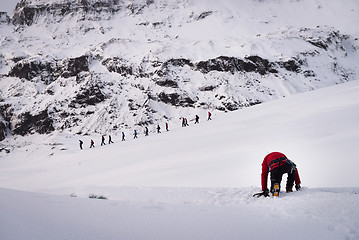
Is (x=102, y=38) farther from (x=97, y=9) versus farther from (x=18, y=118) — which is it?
(x=18, y=118)

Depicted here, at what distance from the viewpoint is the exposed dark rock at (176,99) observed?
67688 millimetres

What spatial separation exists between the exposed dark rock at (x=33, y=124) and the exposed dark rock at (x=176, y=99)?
33.5 meters

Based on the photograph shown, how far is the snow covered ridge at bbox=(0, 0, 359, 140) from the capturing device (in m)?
66.4

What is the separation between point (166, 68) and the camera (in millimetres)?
74250

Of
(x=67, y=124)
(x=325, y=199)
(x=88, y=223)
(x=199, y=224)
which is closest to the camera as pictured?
(x=88, y=223)

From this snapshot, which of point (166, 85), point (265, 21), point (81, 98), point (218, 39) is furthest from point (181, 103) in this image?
point (265, 21)

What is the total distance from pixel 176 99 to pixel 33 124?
1706 inches

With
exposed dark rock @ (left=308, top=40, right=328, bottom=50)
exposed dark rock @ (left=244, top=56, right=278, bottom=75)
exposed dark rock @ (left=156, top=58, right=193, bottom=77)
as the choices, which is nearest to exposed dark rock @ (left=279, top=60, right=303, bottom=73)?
exposed dark rock @ (left=244, top=56, right=278, bottom=75)

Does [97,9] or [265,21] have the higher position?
[97,9]

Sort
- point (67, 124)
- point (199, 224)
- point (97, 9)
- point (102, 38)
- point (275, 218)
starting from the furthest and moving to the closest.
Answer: point (97, 9) → point (102, 38) → point (67, 124) → point (275, 218) → point (199, 224)

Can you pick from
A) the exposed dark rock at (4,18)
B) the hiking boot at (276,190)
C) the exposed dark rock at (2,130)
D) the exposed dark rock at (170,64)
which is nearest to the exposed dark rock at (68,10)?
the exposed dark rock at (4,18)

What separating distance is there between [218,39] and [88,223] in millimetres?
94215

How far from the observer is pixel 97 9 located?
127875mm

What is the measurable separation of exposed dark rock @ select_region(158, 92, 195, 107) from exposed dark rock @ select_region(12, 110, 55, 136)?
33474 millimetres
